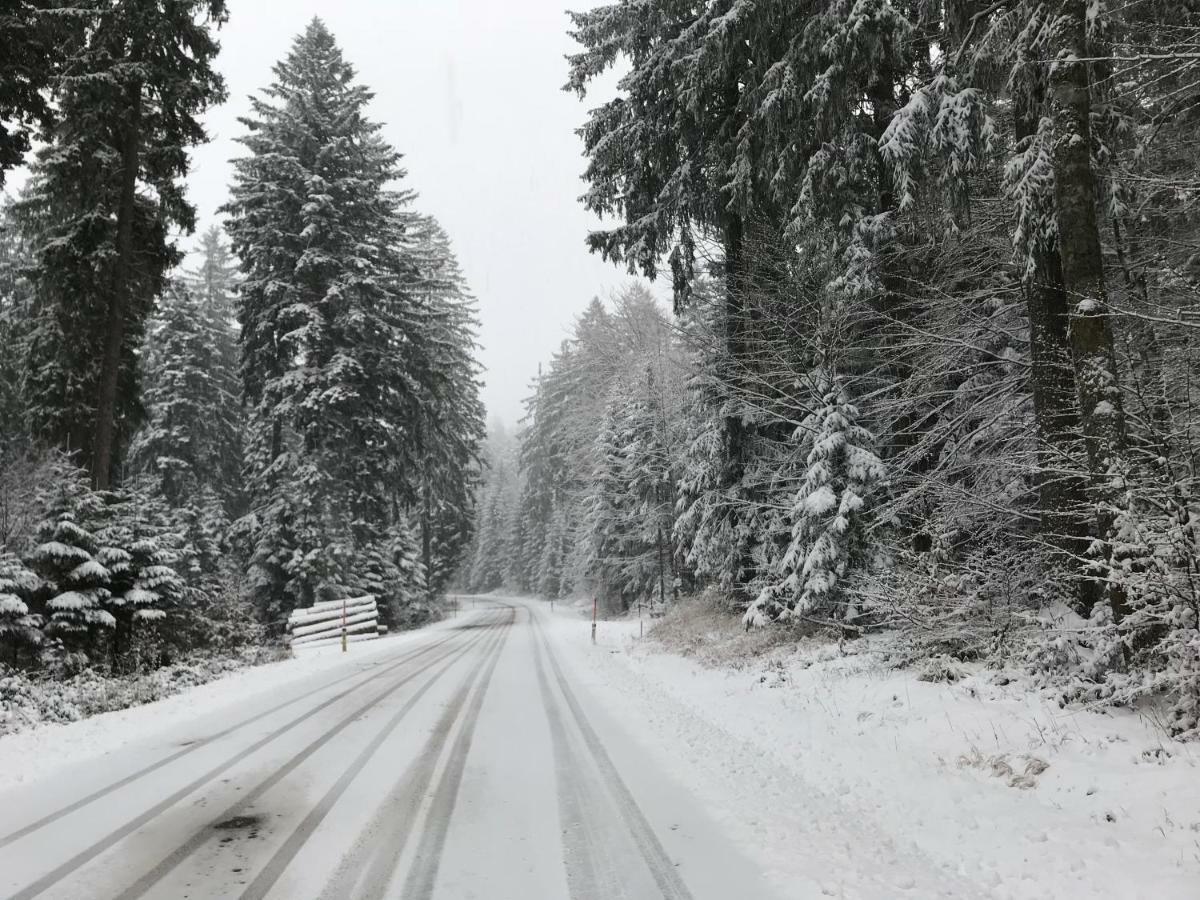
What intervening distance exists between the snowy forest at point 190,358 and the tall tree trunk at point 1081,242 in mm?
12494

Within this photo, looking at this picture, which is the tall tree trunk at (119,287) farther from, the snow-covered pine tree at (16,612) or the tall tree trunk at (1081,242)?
the tall tree trunk at (1081,242)

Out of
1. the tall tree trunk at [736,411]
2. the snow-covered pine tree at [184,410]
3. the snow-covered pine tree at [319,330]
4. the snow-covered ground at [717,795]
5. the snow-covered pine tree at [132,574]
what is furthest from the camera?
the snow-covered pine tree at [184,410]

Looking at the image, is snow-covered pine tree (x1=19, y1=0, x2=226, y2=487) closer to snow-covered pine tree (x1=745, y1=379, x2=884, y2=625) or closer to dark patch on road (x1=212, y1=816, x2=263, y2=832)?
dark patch on road (x1=212, y1=816, x2=263, y2=832)

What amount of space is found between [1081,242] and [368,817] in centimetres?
764

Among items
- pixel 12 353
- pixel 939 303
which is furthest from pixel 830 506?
pixel 12 353

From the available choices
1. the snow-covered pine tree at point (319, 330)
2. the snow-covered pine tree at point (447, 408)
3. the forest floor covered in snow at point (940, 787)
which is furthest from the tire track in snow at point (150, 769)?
the snow-covered pine tree at point (447, 408)

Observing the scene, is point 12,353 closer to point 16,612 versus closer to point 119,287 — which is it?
point 119,287

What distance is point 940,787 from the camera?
17.0 ft

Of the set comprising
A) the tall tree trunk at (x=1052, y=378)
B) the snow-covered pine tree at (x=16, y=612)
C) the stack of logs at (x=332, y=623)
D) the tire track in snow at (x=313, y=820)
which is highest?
the tall tree trunk at (x=1052, y=378)

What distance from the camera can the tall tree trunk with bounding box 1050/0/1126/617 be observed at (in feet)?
19.6

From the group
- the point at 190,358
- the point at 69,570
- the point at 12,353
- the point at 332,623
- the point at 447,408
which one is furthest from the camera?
the point at 447,408

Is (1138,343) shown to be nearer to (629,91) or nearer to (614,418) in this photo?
(629,91)

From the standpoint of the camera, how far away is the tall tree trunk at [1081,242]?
596 cm

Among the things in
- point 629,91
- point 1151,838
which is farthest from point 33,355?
point 1151,838
